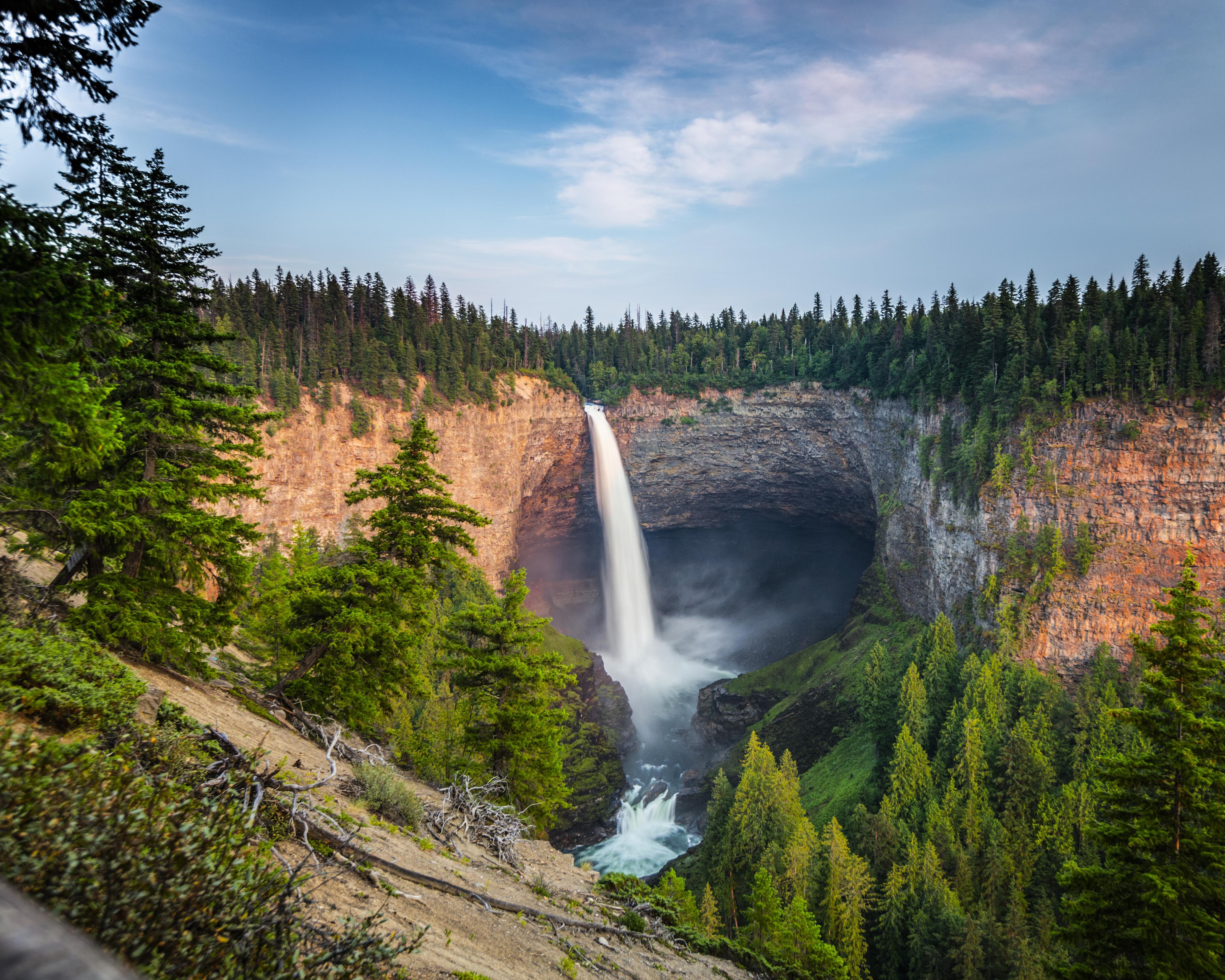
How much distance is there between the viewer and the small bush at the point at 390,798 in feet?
36.3

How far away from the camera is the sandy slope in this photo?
7188 mm

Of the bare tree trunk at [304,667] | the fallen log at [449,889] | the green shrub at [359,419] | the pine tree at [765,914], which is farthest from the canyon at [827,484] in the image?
the pine tree at [765,914]

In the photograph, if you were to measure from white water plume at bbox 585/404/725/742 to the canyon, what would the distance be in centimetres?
208

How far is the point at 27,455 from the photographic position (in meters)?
8.02

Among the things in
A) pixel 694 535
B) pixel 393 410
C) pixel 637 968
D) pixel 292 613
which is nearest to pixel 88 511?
pixel 292 613

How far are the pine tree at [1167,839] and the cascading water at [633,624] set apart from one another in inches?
2009

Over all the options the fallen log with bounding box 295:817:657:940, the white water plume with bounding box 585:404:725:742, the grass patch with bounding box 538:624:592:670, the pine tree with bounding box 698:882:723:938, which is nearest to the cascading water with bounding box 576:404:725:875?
the white water plume with bounding box 585:404:725:742

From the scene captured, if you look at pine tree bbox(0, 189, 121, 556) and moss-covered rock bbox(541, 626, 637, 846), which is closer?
pine tree bbox(0, 189, 121, 556)

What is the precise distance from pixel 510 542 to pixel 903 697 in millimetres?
42078

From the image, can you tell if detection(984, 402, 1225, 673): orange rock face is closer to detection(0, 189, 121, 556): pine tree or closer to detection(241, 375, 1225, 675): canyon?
detection(241, 375, 1225, 675): canyon

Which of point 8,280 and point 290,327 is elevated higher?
point 290,327

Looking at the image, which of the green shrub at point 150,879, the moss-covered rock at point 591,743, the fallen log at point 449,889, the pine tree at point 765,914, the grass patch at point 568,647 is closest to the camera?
the green shrub at point 150,879

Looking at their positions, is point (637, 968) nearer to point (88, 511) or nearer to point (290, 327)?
point (88, 511)

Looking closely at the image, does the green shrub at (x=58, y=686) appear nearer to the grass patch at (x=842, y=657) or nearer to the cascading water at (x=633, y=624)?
the grass patch at (x=842, y=657)
